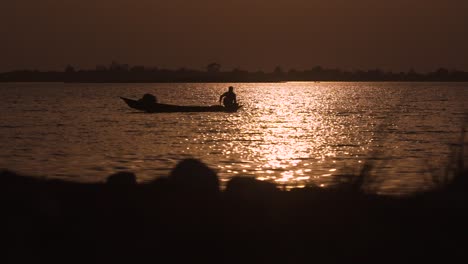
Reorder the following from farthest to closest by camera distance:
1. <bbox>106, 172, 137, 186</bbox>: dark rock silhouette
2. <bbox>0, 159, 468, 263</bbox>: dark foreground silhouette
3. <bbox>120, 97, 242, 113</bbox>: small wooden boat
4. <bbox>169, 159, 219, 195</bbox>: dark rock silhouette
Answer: <bbox>120, 97, 242, 113</bbox>: small wooden boat, <bbox>106, 172, 137, 186</bbox>: dark rock silhouette, <bbox>169, 159, 219, 195</bbox>: dark rock silhouette, <bbox>0, 159, 468, 263</bbox>: dark foreground silhouette

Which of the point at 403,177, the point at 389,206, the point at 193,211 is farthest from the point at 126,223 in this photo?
the point at 403,177

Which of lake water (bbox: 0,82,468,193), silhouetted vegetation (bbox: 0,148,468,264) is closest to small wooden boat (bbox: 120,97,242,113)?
lake water (bbox: 0,82,468,193)

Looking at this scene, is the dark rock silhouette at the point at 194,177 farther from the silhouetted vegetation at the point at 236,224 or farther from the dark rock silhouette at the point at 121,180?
the dark rock silhouette at the point at 121,180

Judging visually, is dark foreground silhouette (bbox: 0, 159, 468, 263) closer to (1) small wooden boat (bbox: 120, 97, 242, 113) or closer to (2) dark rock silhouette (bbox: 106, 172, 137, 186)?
(2) dark rock silhouette (bbox: 106, 172, 137, 186)

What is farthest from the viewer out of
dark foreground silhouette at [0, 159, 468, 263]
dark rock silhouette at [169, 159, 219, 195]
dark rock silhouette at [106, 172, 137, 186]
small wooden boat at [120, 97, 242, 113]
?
small wooden boat at [120, 97, 242, 113]

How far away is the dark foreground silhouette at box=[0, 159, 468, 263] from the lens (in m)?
7.37

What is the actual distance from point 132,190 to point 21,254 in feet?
9.51

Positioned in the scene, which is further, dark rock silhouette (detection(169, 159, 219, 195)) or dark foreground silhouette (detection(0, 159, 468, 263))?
dark rock silhouette (detection(169, 159, 219, 195))

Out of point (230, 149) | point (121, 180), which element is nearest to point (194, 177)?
point (121, 180)

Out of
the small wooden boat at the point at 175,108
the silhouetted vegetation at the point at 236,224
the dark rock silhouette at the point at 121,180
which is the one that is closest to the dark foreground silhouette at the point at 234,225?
the silhouetted vegetation at the point at 236,224

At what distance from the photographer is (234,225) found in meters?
8.17

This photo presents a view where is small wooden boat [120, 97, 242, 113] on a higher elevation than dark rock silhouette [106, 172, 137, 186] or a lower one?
lower

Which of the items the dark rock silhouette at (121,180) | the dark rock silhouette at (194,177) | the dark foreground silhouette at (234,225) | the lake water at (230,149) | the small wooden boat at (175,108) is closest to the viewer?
the dark foreground silhouette at (234,225)

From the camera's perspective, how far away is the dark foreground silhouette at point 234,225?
290 inches
